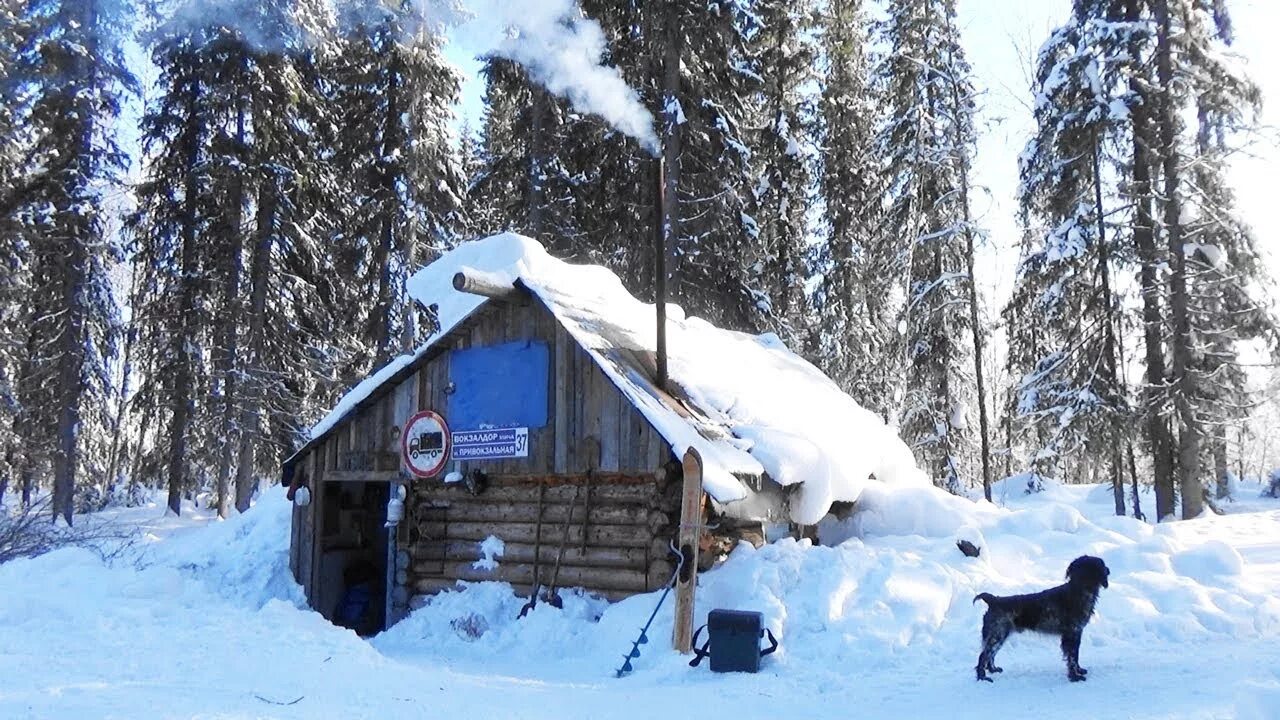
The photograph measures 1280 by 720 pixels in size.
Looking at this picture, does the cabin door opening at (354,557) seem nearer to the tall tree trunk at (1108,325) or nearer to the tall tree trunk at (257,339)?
the tall tree trunk at (257,339)

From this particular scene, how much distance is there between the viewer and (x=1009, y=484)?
85.3ft

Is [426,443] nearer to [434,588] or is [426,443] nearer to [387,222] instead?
[434,588]

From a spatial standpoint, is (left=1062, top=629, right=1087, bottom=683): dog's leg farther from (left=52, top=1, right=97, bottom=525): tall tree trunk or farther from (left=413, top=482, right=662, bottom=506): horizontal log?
(left=52, top=1, right=97, bottom=525): tall tree trunk

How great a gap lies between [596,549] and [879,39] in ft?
60.3

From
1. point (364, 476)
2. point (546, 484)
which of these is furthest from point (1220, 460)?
point (364, 476)

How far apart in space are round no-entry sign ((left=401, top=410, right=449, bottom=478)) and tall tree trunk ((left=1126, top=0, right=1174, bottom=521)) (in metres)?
11.9

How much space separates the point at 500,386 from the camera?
38.2 feet

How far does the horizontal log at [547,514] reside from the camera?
1026 centimetres

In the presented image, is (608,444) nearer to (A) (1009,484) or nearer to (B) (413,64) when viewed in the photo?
(B) (413,64)

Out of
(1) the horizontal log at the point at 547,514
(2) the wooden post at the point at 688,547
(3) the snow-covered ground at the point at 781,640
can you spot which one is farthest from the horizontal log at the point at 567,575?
(2) the wooden post at the point at 688,547

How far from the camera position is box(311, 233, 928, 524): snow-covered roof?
10.2 metres

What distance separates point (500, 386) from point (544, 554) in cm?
222

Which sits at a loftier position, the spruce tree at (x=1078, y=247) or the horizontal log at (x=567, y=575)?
the spruce tree at (x=1078, y=247)

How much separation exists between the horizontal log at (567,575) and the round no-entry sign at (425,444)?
1323mm
